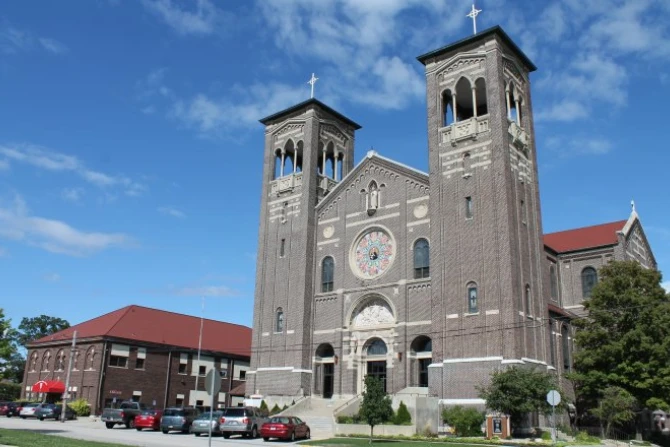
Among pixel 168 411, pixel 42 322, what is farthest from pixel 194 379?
pixel 42 322

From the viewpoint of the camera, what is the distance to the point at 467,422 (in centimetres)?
3450

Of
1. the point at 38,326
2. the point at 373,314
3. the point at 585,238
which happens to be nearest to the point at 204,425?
the point at 373,314

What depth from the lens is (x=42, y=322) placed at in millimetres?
110000

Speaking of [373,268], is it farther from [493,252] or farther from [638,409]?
[638,409]

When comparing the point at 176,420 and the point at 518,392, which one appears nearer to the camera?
the point at 518,392

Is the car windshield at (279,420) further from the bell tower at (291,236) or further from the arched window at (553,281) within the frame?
the arched window at (553,281)

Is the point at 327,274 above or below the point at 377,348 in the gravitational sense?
above

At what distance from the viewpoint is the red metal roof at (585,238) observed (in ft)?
166

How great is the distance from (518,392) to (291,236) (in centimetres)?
2311

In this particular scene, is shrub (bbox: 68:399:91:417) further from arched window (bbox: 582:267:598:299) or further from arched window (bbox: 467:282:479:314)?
arched window (bbox: 582:267:598:299)

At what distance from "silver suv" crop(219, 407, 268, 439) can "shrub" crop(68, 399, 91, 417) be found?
79.3 ft

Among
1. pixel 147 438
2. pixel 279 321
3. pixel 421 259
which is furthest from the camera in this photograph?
pixel 279 321

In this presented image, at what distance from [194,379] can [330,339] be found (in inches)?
883

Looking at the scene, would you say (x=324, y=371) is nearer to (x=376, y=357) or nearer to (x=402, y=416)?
(x=376, y=357)
